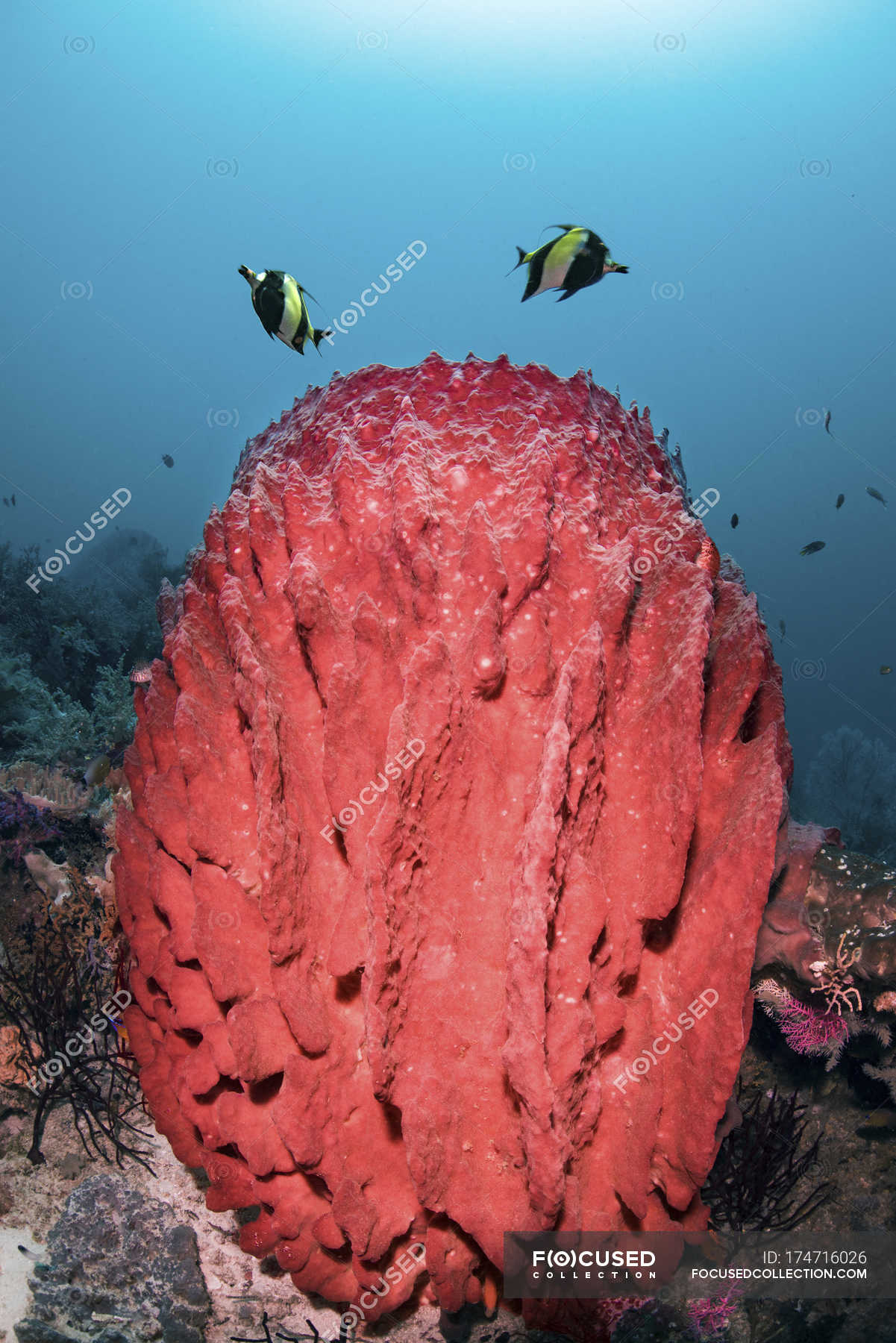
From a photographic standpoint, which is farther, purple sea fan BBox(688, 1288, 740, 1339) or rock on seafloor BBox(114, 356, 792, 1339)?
purple sea fan BBox(688, 1288, 740, 1339)

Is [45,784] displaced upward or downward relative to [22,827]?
upward

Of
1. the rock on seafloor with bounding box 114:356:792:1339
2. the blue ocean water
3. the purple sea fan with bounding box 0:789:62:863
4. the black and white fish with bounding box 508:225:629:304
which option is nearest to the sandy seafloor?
the rock on seafloor with bounding box 114:356:792:1339

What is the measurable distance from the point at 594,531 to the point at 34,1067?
3.93 metres

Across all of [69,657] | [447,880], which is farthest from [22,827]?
[69,657]

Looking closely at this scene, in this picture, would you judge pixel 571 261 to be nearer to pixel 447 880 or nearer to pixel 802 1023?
pixel 447 880

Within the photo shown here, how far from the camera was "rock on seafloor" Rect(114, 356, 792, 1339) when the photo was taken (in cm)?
193

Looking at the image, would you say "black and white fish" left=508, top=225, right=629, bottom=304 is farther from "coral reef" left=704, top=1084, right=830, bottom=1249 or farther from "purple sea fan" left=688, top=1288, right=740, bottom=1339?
"purple sea fan" left=688, top=1288, right=740, bottom=1339

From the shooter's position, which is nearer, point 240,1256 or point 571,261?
point 240,1256

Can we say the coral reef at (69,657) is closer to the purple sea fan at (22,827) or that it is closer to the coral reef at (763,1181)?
the purple sea fan at (22,827)

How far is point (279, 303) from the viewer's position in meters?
4.27

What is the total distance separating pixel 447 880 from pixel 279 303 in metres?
4.07

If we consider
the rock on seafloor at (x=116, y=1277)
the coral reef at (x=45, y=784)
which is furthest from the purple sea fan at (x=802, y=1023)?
the coral reef at (x=45, y=784)

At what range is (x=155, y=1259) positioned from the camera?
2.47 m

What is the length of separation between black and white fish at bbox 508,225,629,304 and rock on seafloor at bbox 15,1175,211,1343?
5.66m
